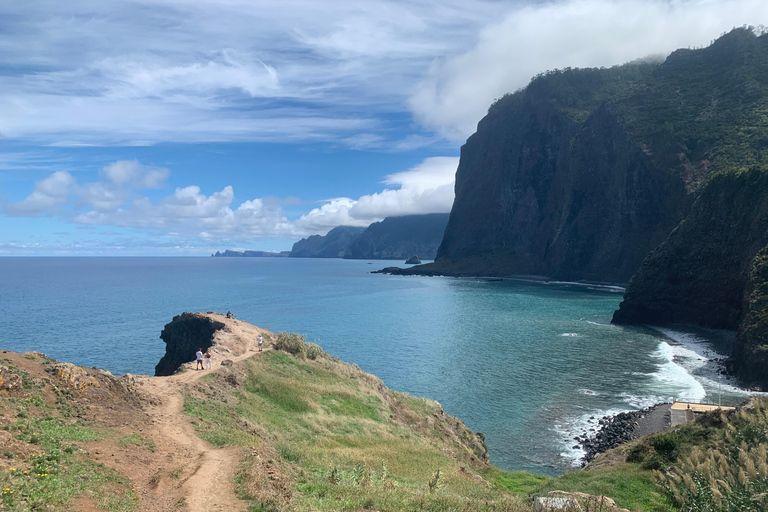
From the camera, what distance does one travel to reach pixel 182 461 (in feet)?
54.3

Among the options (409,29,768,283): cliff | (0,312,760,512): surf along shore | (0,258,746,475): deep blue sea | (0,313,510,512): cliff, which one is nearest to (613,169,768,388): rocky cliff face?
(0,258,746,475): deep blue sea

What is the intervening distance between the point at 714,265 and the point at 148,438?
8798 centimetres

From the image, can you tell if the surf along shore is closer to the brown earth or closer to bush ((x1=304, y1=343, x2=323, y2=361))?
the brown earth

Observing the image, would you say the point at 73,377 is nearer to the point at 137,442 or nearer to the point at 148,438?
the point at 148,438

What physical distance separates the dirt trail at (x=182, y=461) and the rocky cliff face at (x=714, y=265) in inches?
2455

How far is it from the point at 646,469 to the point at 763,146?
114031 mm

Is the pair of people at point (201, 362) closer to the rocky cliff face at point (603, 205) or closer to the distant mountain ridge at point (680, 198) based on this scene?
the distant mountain ridge at point (680, 198)

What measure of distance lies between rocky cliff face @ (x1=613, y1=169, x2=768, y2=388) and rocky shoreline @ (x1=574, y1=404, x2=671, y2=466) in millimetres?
27400

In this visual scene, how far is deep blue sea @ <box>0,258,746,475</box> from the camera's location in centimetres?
4244

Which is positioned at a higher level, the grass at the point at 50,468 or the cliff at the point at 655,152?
the cliff at the point at 655,152

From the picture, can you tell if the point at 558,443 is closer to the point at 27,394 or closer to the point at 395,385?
the point at 395,385

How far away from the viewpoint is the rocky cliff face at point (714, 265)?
230 feet

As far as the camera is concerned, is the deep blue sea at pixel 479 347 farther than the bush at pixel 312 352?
Yes

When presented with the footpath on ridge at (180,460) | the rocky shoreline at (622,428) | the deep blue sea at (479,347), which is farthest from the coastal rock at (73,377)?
the rocky shoreline at (622,428)
